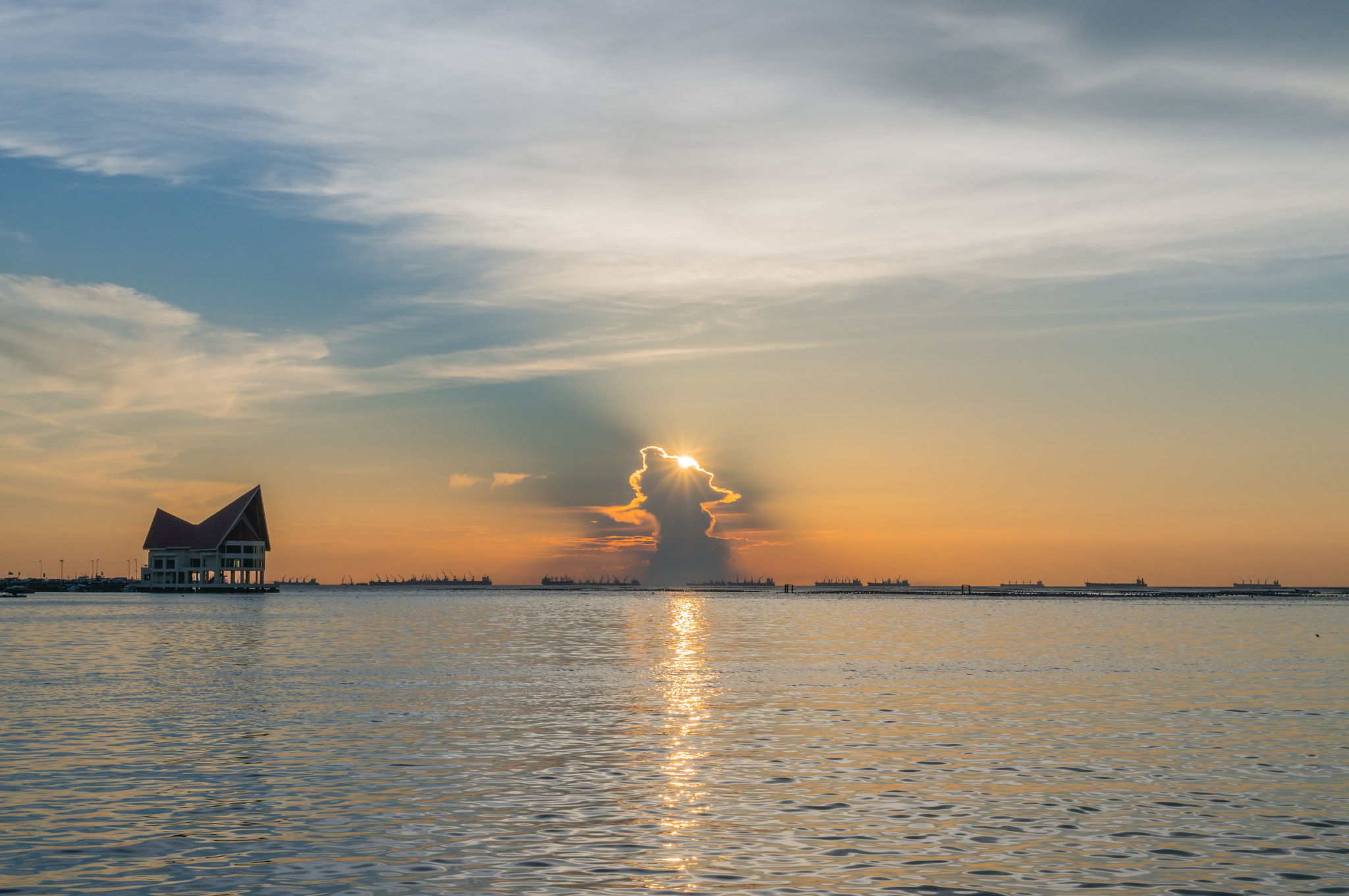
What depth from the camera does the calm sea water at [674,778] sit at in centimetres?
1780

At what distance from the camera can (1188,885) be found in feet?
55.7

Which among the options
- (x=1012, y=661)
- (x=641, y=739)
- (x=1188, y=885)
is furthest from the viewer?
(x=1012, y=661)

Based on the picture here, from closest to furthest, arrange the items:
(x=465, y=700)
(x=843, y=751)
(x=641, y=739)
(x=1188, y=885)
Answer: (x=1188, y=885) < (x=843, y=751) < (x=641, y=739) < (x=465, y=700)

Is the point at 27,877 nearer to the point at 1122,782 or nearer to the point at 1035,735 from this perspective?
the point at 1122,782

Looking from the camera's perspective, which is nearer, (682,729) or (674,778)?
(674,778)

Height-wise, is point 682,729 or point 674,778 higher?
point 674,778

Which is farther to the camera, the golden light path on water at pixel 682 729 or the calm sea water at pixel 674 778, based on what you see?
the golden light path on water at pixel 682 729

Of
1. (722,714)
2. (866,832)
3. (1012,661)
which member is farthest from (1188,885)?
(1012,661)

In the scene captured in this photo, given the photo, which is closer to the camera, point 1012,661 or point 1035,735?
point 1035,735

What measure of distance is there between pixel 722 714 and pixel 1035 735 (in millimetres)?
10810

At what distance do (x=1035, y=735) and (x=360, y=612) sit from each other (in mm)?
147161

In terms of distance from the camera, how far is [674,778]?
86.1 ft

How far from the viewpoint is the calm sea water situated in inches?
701

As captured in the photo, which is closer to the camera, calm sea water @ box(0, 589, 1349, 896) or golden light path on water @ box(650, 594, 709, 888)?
calm sea water @ box(0, 589, 1349, 896)
